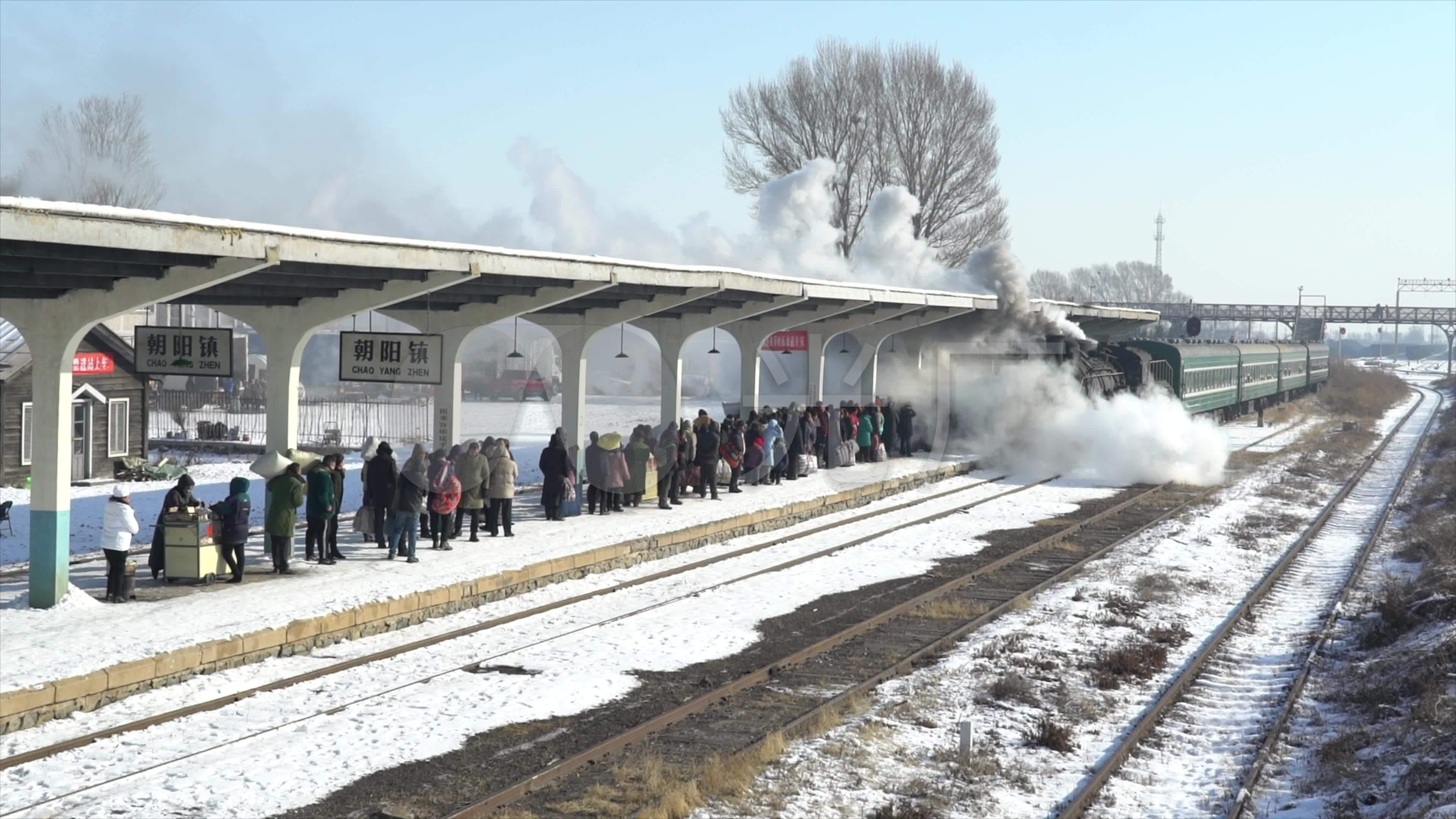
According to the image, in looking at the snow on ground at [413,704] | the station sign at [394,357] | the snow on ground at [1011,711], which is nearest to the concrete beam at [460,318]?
the station sign at [394,357]

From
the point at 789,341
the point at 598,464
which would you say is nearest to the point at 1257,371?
the point at 789,341

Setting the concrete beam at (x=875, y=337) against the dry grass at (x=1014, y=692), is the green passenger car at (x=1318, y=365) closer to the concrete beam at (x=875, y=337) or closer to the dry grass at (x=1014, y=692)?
the concrete beam at (x=875, y=337)

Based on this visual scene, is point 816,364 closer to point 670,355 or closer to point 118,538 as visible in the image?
point 670,355

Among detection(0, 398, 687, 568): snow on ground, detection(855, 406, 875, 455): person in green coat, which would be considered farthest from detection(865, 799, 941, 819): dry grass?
detection(855, 406, 875, 455): person in green coat

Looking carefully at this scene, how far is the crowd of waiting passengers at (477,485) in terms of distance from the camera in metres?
12.8

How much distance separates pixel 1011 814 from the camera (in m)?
7.69

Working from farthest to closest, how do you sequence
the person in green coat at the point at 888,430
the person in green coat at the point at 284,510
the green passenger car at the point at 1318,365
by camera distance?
the green passenger car at the point at 1318,365, the person in green coat at the point at 888,430, the person in green coat at the point at 284,510

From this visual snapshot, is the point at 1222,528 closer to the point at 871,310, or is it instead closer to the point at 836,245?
the point at 871,310

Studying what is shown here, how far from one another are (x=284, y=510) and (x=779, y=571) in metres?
5.81

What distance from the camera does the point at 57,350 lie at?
11055mm

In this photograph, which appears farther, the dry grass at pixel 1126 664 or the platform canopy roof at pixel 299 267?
the dry grass at pixel 1126 664

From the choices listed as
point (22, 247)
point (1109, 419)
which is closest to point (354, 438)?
point (1109, 419)

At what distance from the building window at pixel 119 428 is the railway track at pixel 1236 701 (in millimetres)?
20004

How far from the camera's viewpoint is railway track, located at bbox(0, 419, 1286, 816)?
327 inches
